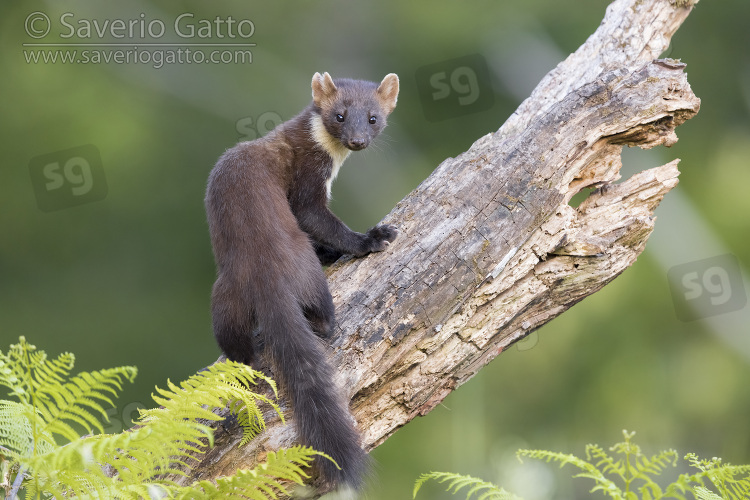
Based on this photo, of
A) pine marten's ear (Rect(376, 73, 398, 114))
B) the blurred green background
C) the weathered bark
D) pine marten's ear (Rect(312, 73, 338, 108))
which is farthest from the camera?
→ the blurred green background

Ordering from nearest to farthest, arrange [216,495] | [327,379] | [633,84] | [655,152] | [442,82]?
[216,495] < [327,379] < [633,84] < [655,152] < [442,82]

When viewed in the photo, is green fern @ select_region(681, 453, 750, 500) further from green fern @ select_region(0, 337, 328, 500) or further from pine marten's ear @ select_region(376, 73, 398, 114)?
pine marten's ear @ select_region(376, 73, 398, 114)

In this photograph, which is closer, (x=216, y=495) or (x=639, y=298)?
(x=216, y=495)

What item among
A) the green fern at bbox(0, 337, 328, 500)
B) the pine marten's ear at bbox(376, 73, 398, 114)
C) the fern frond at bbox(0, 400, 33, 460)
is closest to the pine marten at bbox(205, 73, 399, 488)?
the pine marten's ear at bbox(376, 73, 398, 114)

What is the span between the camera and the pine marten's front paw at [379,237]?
5.27 metres

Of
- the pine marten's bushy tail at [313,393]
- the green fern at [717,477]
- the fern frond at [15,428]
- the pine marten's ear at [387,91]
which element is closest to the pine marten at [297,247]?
the pine marten's bushy tail at [313,393]

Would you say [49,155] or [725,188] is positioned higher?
[49,155]

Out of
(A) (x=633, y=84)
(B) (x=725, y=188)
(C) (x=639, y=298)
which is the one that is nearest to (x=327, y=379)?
(A) (x=633, y=84)

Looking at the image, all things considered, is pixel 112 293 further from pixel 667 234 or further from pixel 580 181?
pixel 580 181

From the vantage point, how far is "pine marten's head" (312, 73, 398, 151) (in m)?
6.11

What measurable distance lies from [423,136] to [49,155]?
6.74 meters

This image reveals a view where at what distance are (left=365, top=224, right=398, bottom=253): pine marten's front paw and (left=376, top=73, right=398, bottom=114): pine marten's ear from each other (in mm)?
1796

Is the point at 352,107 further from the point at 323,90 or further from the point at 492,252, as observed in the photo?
the point at 492,252

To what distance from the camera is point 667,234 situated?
12492mm
